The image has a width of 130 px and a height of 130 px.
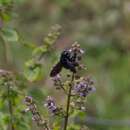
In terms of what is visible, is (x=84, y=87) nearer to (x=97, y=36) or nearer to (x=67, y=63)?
(x=67, y=63)

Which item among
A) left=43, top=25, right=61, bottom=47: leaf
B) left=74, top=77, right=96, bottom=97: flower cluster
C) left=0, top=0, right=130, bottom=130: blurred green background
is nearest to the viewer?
left=74, top=77, right=96, bottom=97: flower cluster

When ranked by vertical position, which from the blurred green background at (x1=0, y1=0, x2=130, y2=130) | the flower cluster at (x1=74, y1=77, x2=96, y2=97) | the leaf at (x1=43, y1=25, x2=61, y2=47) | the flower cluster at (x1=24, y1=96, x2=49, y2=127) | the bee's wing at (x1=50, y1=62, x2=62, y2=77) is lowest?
the flower cluster at (x1=24, y1=96, x2=49, y2=127)

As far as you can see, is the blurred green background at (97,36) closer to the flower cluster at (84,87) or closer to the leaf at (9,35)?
the leaf at (9,35)

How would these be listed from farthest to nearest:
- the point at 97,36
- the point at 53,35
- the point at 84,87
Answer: the point at 97,36, the point at 53,35, the point at 84,87

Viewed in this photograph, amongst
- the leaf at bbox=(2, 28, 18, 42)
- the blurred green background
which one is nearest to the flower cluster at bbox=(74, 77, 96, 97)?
the leaf at bbox=(2, 28, 18, 42)

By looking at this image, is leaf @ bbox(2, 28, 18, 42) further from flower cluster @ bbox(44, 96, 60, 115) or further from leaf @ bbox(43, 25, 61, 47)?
flower cluster @ bbox(44, 96, 60, 115)

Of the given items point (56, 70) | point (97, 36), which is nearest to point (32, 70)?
point (56, 70)

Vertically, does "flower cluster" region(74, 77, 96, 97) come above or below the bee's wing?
below
